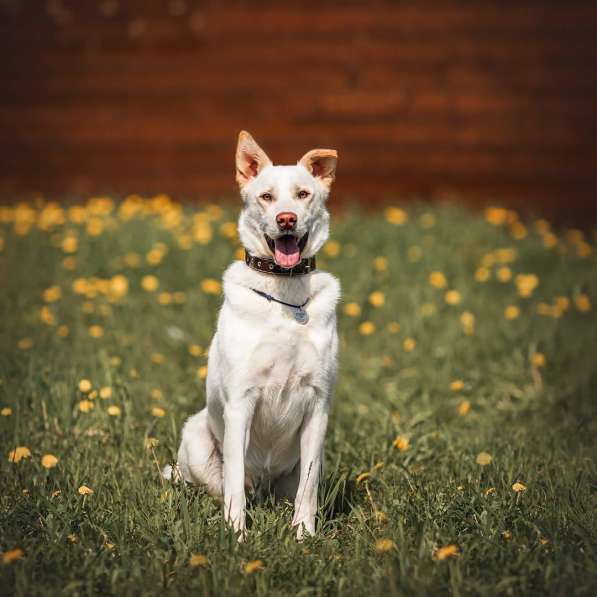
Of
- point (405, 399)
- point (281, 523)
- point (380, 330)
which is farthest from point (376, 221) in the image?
point (281, 523)

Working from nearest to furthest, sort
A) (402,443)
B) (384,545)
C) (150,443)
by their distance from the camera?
1. (384,545)
2. (150,443)
3. (402,443)

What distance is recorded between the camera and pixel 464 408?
3.93m

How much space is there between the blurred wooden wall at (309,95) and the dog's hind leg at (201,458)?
573 cm

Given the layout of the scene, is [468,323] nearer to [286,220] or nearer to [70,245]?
[286,220]

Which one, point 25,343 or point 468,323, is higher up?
point 468,323

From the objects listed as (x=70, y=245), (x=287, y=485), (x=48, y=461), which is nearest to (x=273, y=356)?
(x=287, y=485)

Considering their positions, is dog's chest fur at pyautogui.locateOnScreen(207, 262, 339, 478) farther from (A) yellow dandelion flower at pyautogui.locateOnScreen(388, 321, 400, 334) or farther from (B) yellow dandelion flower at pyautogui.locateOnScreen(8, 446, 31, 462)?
(A) yellow dandelion flower at pyautogui.locateOnScreen(388, 321, 400, 334)

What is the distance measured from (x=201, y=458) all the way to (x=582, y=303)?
322cm

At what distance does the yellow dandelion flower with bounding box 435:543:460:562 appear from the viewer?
2.31 m

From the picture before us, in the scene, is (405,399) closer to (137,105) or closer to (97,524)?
(97,524)

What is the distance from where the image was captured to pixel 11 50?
8594mm

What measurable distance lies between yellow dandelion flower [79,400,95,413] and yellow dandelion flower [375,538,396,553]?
5.13ft

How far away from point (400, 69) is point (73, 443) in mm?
6148

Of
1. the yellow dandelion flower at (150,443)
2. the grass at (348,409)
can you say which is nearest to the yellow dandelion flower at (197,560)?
the grass at (348,409)
